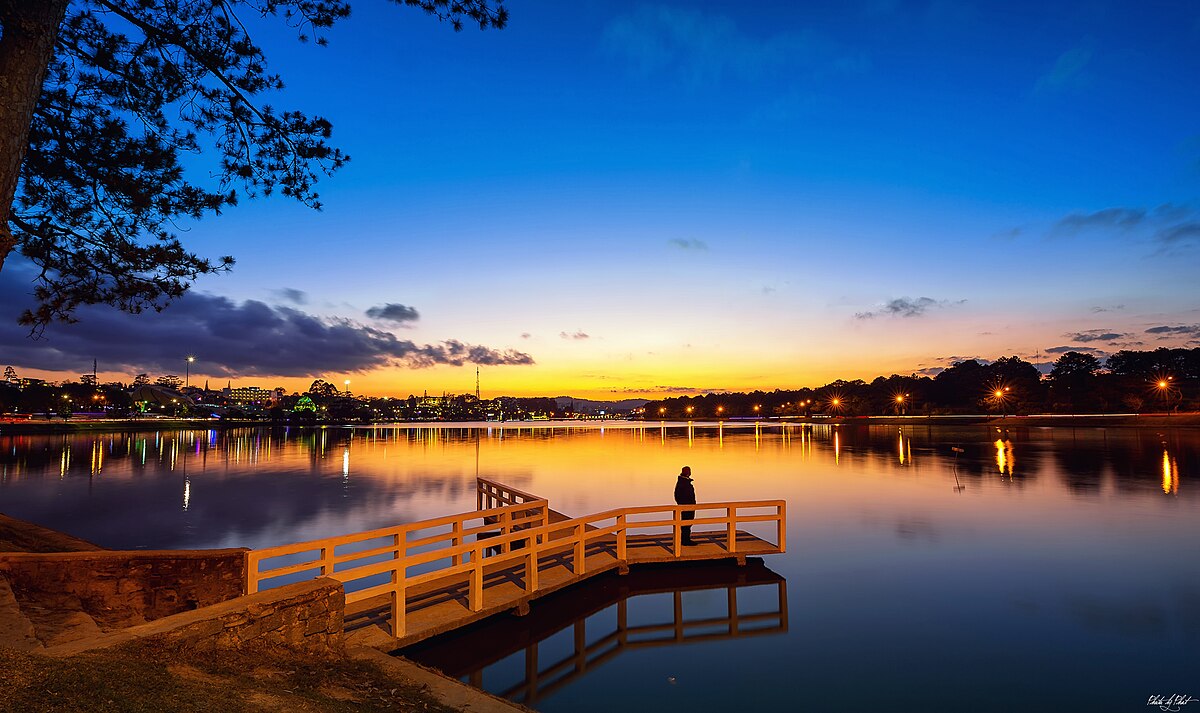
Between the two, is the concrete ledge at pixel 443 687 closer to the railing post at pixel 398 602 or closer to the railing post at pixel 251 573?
the railing post at pixel 398 602

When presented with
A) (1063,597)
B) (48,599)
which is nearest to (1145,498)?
(1063,597)

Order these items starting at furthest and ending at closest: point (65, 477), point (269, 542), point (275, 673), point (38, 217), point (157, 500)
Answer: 1. point (65, 477)
2. point (157, 500)
3. point (269, 542)
4. point (38, 217)
5. point (275, 673)

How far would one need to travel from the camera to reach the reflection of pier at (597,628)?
35.0 feet

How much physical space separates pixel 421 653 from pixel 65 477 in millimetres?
42337

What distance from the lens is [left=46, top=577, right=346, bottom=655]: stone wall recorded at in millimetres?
6066

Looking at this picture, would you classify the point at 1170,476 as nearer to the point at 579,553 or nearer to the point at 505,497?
the point at 505,497

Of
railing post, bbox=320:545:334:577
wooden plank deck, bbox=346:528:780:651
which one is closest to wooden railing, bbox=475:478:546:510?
wooden plank deck, bbox=346:528:780:651

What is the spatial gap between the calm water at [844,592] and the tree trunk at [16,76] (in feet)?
28.1

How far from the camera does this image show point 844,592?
15.5m

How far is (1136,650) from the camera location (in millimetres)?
11773

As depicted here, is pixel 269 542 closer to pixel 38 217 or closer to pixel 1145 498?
pixel 38 217

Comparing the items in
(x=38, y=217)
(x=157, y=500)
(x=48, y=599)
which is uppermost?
(x=38, y=217)

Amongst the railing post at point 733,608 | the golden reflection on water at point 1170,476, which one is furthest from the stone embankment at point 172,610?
the golden reflection on water at point 1170,476

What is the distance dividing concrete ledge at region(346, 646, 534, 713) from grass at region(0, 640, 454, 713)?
17cm
